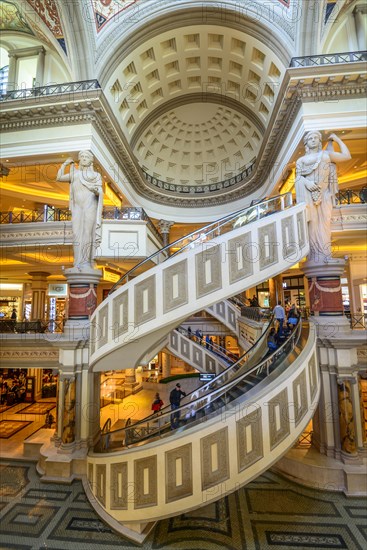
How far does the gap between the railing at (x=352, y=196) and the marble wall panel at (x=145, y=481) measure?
31.7 ft

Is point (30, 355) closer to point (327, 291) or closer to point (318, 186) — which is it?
point (327, 291)

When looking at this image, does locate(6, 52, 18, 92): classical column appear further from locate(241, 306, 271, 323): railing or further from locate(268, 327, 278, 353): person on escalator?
locate(268, 327, 278, 353): person on escalator

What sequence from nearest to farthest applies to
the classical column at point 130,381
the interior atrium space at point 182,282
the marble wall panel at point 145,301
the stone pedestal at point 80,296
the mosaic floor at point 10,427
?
the interior atrium space at point 182,282 < the marble wall panel at point 145,301 < the stone pedestal at point 80,296 < the mosaic floor at point 10,427 < the classical column at point 130,381

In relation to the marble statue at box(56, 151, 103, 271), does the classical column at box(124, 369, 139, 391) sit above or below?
below

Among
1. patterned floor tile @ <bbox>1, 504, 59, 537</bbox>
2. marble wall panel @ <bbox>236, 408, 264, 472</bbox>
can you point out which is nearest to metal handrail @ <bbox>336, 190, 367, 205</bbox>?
marble wall panel @ <bbox>236, 408, 264, 472</bbox>

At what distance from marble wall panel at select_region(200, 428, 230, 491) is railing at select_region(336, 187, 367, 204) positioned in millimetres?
8873

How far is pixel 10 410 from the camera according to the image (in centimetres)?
1184

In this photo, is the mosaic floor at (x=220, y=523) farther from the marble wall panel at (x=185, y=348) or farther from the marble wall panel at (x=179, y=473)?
the marble wall panel at (x=185, y=348)

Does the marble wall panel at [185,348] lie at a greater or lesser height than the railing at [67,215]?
lesser

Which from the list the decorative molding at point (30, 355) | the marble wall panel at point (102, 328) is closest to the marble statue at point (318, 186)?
the marble wall panel at point (102, 328)

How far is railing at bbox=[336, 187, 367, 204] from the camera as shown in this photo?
31.6 ft

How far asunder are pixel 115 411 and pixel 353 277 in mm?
11608

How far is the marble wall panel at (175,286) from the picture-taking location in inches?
183

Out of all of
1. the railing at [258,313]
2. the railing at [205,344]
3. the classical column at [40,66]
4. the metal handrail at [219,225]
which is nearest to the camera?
the metal handrail at [219,225]
